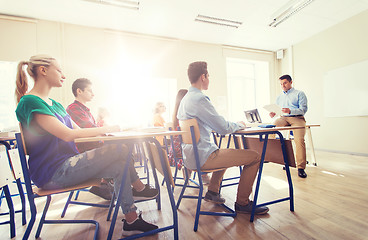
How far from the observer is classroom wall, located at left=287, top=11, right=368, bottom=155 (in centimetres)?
431

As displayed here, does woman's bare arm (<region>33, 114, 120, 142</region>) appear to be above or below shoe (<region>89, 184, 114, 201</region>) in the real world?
above

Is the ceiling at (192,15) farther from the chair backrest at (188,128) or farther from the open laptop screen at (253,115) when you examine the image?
the chair backrest at (188,128)

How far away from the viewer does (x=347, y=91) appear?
4.51m

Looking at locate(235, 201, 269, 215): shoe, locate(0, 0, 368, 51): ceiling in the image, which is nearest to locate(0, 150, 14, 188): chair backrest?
locate(235, 201, 269, 215): shoe

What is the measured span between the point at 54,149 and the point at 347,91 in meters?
5.72

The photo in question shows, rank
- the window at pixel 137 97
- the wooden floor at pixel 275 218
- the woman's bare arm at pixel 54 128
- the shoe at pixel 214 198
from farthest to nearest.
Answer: the window at pixel 137 97 < the shoe at pixel 214 198 < the wooden floor at pixel 275 218 < the woman's bare arm at pixel 54 128

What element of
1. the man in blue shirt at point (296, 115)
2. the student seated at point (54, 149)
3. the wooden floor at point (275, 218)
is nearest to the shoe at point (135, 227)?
the student seated at point (54, 149)

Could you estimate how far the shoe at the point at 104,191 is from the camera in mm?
2070

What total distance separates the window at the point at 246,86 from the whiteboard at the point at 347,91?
1.82 m

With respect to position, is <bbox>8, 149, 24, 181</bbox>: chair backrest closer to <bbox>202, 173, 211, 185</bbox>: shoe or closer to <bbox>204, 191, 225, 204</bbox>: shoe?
<bbox>204, 191, 225, 204</bbox>: shoe

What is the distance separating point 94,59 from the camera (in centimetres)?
454

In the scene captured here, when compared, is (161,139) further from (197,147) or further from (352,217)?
(352,217)

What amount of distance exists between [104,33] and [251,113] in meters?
3.85

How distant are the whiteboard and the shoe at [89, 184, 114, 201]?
5196 millimetres
